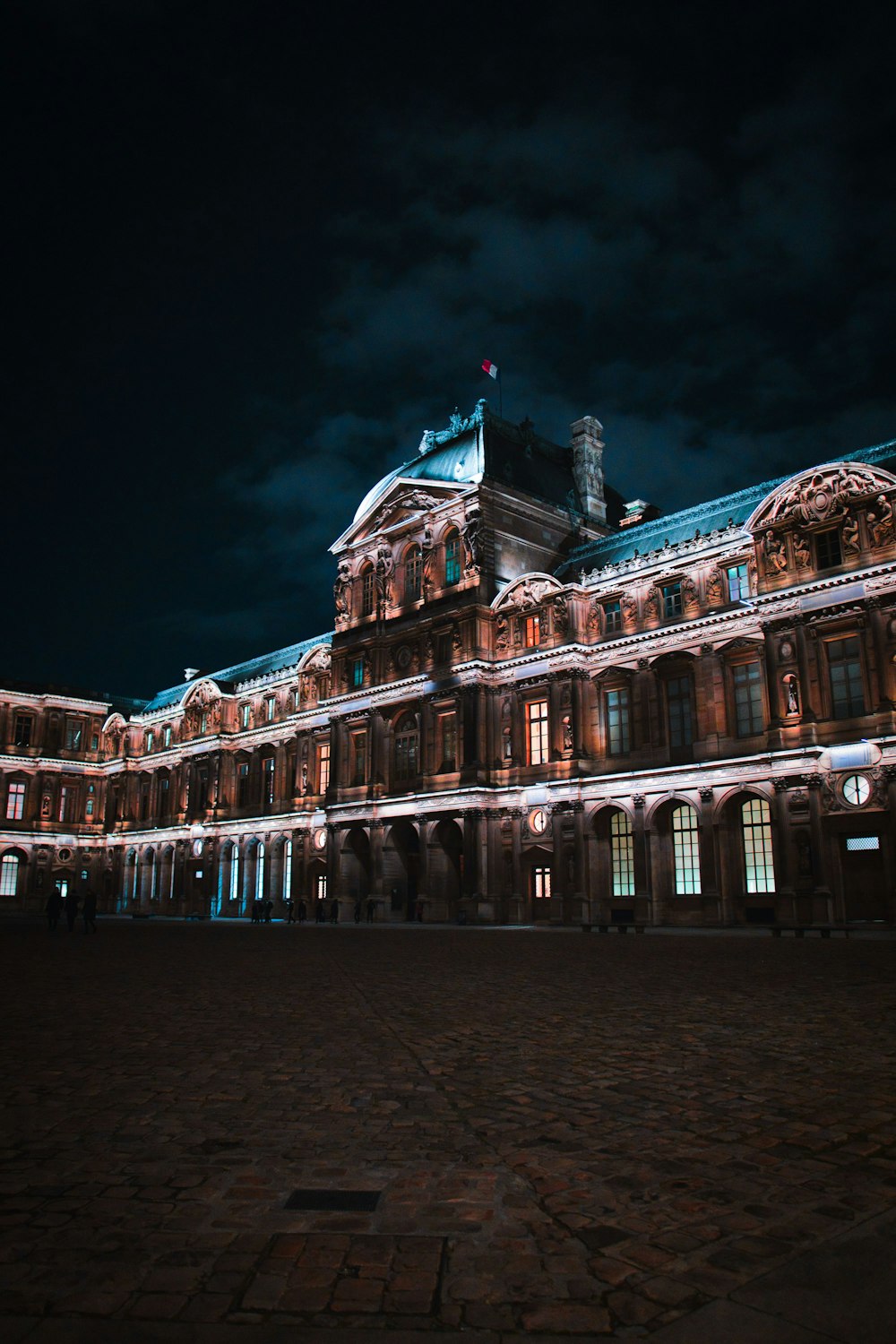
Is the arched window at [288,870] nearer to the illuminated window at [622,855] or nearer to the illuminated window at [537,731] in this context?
the illuminated window at [537,731]

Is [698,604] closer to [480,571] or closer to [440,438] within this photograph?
[480,571]

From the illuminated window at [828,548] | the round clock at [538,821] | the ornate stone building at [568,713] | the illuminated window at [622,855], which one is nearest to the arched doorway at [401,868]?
the ornate stone building at [568,713]

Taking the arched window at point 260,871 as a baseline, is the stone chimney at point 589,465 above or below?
above

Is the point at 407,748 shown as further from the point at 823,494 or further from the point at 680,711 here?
Answer: the point at 823,494

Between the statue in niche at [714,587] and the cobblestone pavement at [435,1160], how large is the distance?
2925 centimetres

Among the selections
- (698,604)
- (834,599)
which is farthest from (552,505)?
(834,599)

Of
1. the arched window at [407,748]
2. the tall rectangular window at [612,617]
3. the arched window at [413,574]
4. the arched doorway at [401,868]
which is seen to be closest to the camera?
the tall rectangular window at [612,617]

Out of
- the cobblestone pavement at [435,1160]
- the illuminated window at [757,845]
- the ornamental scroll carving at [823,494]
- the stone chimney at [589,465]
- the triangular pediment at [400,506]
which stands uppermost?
the stone chimney at [589,465]

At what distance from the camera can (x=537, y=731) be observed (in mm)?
47938

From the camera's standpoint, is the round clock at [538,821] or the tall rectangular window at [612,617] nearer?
the tall rectangular window at [612,617]

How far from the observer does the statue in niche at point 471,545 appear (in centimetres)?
5084

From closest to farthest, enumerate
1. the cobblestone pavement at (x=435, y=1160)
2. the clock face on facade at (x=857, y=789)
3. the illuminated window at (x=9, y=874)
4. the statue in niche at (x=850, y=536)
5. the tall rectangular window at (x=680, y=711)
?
the cobblestone pavement at (x=435, y=1160) → the clock face on facade at (x=857, y=789) → the statue in niche at (x=850, y=536) → the tall rectangular window at (x=680, y=711) → the illuminated window at (x=9, y=874)

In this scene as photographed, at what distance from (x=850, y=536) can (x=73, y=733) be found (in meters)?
71.0

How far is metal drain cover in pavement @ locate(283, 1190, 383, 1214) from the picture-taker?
4.97 meters
